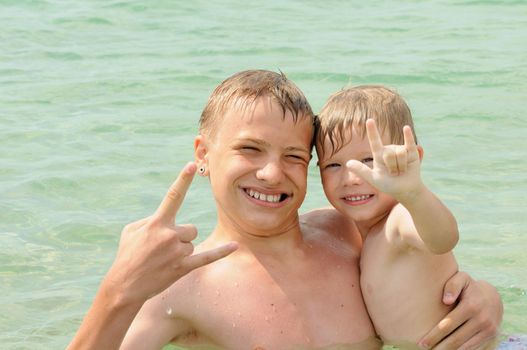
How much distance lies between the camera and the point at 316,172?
22.7ft

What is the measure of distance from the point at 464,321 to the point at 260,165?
93cm

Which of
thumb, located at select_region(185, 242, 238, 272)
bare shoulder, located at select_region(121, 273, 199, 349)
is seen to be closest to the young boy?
bare shoulder, located at select_region(121, 273, 199, 349)

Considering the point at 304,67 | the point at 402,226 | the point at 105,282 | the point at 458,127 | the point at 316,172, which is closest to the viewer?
the point at 105,282

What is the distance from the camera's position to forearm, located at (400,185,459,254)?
367cm

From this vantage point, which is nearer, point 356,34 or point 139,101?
point 139,101

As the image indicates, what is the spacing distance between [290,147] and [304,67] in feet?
16.8

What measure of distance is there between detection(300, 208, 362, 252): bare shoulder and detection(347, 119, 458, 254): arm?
783 millimetres

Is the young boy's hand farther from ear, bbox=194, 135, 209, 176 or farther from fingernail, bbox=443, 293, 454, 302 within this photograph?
ear, bbox=194, 135, 209, 176

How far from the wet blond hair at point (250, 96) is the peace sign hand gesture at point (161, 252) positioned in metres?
0.95

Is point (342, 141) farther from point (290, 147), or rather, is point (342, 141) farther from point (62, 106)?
point (62, 106)

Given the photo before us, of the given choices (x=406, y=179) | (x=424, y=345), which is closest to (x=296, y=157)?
(x=406, y=179)

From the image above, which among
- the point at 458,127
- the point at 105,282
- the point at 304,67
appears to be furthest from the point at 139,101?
the point at 105,282

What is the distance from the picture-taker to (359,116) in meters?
4.25

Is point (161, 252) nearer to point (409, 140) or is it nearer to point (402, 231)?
point (409, 140)
